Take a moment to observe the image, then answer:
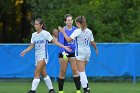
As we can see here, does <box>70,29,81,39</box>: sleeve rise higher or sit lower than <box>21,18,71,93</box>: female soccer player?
higher

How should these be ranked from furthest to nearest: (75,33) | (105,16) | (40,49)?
(105,16), (40,49), (75,33)

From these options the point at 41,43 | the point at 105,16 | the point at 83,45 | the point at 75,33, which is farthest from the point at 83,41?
the point at 105,16

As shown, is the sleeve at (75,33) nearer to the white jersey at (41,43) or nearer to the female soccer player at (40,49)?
the female soccer player at (40,49)

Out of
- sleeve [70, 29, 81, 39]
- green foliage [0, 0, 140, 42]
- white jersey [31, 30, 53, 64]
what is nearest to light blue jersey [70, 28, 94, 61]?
sleeve [70, 29, 81, 39]

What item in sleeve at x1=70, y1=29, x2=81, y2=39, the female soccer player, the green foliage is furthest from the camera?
the green foliage

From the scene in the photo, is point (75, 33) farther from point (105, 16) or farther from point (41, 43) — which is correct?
point (105, 16)

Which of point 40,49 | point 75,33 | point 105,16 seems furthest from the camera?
point 105,16

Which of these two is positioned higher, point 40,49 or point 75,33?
point 75,33

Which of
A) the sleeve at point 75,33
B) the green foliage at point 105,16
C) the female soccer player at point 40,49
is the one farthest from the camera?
the green foliage at point 105,16

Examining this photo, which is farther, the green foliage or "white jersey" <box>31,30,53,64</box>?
the green foliage

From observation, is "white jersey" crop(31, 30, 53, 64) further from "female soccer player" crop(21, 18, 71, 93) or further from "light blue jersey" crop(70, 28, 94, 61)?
"light blue jersey" crop(70, 28, 94, 61)

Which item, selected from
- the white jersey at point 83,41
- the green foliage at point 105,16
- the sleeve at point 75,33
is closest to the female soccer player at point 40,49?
the sleeve at point 75,33

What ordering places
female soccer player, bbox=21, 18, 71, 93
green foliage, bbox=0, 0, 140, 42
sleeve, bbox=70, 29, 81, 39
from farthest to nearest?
green foliage, bbox=0, 0, 140, 42, female soccer player, bbox=21, 18, 71, 93, sleeve, bbox=70, 29, 81, 39

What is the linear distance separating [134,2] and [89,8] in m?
2.00
